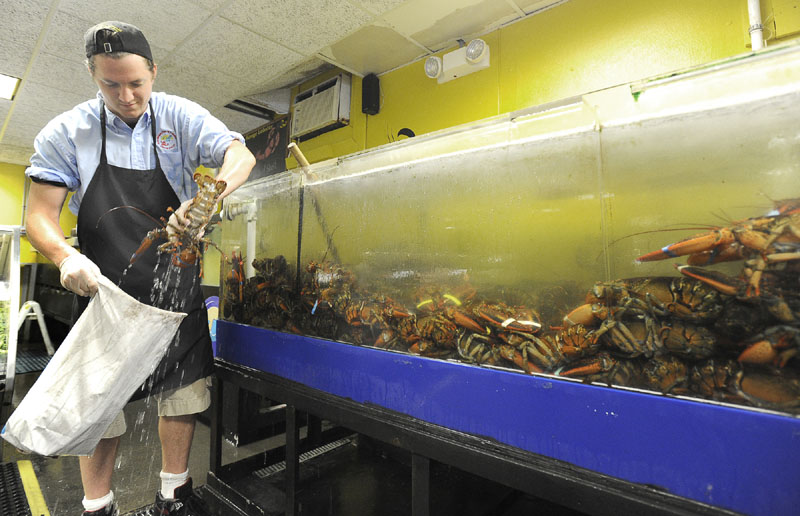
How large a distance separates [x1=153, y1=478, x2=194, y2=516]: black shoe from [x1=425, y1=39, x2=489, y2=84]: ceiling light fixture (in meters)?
3.64

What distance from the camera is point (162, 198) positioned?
1.79 meters

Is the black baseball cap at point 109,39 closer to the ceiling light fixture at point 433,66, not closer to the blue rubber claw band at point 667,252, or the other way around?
the blue rubber claw band at point 667,252

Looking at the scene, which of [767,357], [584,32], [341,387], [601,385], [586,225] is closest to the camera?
[767,357]

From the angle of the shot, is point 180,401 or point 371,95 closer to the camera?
point 180,401

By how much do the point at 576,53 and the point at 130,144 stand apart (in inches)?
121

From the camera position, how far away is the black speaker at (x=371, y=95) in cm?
418

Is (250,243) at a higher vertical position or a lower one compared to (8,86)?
lower

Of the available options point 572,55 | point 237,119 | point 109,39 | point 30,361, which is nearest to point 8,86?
point 237,119

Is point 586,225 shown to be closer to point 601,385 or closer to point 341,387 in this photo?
point 601,385

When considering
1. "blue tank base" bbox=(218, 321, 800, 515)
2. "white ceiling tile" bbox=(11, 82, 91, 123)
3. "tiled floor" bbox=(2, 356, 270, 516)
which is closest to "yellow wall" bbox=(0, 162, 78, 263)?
"white ceiling tile" bbox=(11, 82, 91, 123)

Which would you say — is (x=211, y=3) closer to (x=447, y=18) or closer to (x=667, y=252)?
(x=447, y=18)

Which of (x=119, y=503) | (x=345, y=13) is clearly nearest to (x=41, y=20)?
(x=345, y=13)

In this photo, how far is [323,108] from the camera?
176 inches

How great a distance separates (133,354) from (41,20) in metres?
3.69
